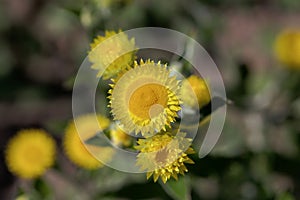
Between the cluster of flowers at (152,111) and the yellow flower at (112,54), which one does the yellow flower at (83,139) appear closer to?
the yellow flower at (112,54)

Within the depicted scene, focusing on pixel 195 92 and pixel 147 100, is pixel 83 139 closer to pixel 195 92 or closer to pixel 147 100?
pixel 195 92

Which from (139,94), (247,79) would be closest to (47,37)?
(247,79)

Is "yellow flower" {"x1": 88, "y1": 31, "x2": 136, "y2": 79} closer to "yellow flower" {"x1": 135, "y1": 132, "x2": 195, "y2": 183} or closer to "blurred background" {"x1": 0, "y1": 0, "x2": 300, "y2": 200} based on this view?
"yellow flower" {"x1": 135, "y1": 132, "x2": 195, "y2": 183}

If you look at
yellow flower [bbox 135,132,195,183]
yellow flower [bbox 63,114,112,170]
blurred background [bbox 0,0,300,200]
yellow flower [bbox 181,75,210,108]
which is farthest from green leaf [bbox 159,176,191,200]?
blurred background [bbox 0,0,300,200]

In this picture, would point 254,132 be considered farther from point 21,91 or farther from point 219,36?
point 21,91

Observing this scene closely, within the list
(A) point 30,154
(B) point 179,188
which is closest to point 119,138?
(B) point 179,188

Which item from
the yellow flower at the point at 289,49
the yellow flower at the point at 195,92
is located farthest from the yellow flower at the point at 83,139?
the yellow flower at the point at 289,49

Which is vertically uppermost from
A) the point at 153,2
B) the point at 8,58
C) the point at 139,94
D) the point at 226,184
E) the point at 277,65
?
the point at 153,2
